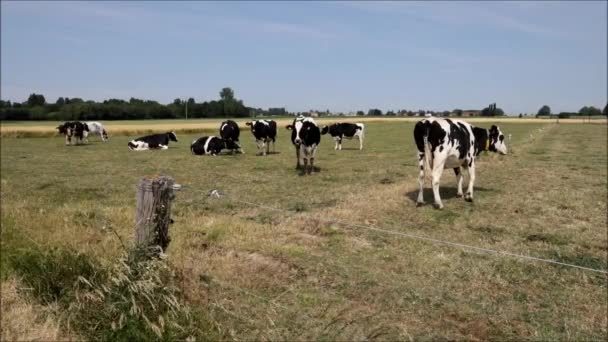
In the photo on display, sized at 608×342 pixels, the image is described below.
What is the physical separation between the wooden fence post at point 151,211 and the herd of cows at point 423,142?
7021 millimetres

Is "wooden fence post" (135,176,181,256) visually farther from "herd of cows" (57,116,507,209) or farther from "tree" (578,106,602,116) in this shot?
"tree" (578,106,602,116)

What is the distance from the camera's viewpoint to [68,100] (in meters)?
84.2

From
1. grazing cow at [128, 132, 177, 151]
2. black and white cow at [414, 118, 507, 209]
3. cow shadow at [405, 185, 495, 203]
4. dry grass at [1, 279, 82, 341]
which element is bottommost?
dry grass at [1, 279, 82, 341]

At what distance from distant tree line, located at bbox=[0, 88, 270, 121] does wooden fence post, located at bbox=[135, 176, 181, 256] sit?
56.9 m

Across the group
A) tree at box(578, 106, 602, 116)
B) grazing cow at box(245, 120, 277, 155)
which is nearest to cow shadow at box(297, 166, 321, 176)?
grazing cow at box(245, 120, 277, 155)

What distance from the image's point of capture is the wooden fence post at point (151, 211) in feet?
15.3

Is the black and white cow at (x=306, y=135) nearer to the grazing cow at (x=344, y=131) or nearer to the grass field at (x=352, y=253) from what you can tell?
the grass field at (x=352, y=253)

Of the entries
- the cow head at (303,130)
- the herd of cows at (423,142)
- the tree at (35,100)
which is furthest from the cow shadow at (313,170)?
the tree at (35,100)

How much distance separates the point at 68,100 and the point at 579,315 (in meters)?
92.0

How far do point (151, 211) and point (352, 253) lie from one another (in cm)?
343

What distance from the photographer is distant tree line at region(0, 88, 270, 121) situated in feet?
242

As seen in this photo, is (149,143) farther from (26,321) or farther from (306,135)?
(26,321)

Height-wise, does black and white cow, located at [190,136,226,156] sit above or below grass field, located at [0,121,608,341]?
above

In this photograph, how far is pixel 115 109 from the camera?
282 ft
